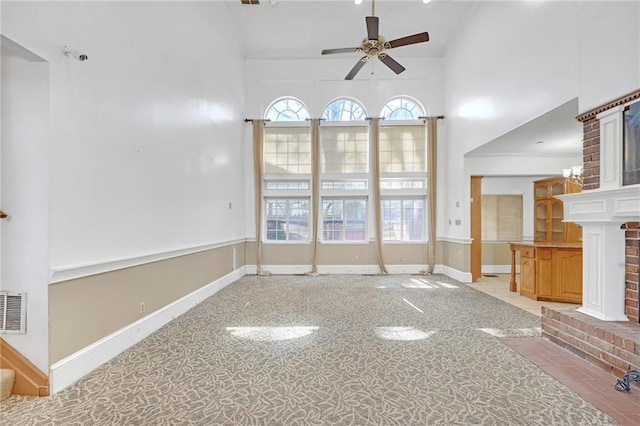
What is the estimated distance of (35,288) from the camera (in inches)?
83.3

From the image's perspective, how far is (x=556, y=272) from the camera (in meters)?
4.58

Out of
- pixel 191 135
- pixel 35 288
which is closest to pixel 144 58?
pixel 191 135

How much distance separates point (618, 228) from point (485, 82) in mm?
3648

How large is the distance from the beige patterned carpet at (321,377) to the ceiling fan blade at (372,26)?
3.77 metres

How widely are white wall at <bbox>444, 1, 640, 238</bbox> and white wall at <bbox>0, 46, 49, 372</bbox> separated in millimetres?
4713

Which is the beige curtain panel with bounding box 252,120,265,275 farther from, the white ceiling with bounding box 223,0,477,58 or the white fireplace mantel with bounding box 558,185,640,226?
the white fireplace mantel with bounding box 558,185,640,226

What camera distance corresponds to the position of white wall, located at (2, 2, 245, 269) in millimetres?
2219

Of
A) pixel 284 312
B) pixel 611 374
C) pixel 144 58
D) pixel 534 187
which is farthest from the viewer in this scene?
pixel 534 187

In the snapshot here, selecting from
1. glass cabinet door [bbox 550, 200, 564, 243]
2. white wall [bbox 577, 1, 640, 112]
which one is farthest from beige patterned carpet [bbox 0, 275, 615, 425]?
glass cabinet door [bbox 550, 200, 564, 243]

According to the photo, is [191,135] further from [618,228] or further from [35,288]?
[618,228]

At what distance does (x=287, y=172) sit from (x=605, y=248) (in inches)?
230

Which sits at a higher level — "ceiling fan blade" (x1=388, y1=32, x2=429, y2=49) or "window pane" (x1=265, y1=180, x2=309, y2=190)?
"ceiling fan blade" (x1=388, y1=32, x2=429, y2=49)

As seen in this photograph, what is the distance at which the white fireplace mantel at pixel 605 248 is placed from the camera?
2.54m

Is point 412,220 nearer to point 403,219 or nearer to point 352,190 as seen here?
point 403,219
